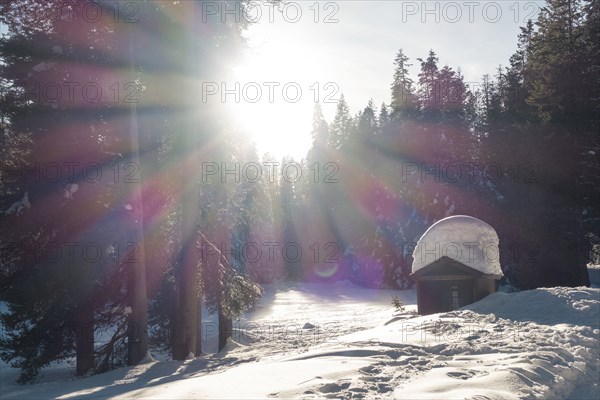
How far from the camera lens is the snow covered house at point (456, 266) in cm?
2114

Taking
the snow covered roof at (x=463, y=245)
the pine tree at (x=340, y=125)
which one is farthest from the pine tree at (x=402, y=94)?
the snow covered roof at (x=463, y=245)

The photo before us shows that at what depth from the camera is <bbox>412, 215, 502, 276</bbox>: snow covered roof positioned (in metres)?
21.6

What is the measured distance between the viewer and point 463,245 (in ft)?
72.0

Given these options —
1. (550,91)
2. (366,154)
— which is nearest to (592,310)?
(550,91)

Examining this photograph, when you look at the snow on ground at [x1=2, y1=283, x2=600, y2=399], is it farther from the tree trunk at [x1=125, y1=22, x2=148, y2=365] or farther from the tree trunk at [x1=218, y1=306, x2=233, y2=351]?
the tree trunk at [x1=125, y1=22, x2=148, y2=365]

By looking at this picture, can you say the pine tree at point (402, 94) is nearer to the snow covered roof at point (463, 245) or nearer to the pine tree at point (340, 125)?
the pine tree at point (340, 125)

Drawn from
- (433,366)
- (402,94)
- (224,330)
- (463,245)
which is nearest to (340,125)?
(402,94)

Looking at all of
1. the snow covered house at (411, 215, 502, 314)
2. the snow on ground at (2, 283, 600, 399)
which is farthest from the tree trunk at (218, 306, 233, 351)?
the snow covered house at (411, 215, 502, 314)

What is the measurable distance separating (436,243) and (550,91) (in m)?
14.7

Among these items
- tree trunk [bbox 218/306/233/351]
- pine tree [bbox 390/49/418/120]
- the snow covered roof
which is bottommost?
tree trunk [bbox 218/306/233/351]

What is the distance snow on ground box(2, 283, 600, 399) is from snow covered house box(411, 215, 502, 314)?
511 cm

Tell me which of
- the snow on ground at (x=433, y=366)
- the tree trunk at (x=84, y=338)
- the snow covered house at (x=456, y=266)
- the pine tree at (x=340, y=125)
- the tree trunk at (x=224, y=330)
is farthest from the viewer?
the pine tree at (x=340, y=125)

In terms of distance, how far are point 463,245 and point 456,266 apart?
3.73 ft

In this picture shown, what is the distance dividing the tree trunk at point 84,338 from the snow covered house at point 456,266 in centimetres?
1379
